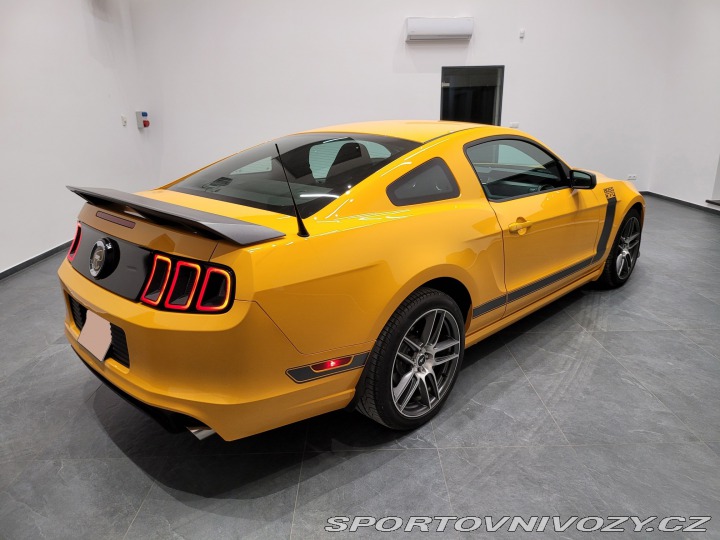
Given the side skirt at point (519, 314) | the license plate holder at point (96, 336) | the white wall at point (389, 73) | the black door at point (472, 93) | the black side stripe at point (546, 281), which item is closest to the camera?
the license plate holder at point (96, 336)

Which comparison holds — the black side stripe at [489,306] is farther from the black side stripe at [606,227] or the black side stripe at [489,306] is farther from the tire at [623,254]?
the tire at [623,254]

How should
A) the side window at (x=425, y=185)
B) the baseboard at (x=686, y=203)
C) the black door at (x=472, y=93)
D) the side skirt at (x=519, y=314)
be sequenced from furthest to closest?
the black door at (x=472, y=93) < the baseboard at (x=686, y=203) < the side skirt at (x=519, y=314) < the side window at (x=425, y=185)

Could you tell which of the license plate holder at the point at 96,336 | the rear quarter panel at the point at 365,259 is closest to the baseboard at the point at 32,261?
the license plate holder at the point at 96,336

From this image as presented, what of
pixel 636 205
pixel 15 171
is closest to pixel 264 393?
pixel 636 205

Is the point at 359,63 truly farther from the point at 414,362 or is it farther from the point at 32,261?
the point at 414,362

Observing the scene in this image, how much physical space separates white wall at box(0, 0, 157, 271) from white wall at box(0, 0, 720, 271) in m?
0.07

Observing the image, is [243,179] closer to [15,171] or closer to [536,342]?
[536,342]

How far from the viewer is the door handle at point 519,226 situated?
2227 mm

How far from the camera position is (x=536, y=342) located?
2.73 metres

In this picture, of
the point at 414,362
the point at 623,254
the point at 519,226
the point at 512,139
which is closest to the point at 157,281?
the point at 414,362

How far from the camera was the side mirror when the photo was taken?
8.84ft

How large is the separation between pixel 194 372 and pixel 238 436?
0.26 m

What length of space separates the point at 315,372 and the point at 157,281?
0.58 m

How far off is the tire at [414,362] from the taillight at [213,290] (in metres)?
0.61
